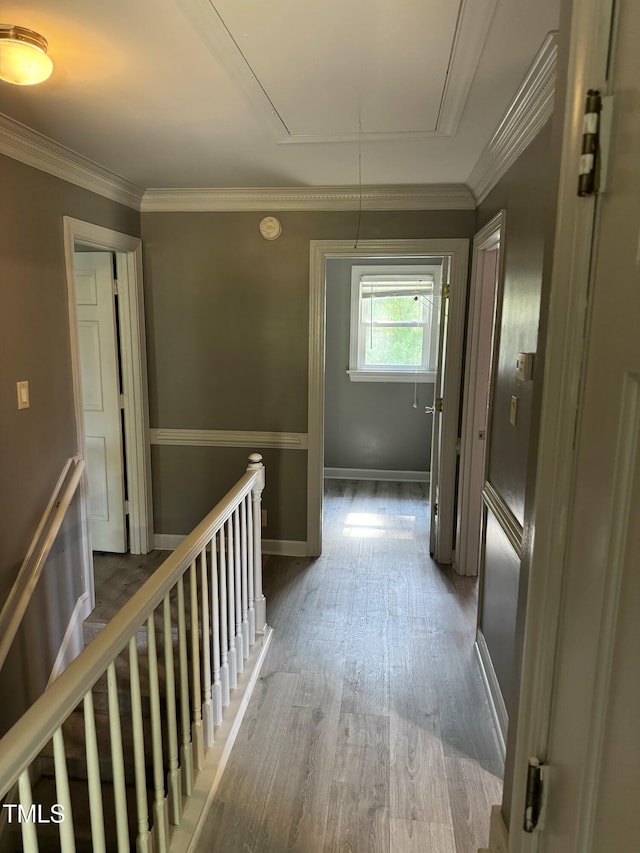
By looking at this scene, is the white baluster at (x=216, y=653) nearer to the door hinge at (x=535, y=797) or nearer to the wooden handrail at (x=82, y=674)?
the wooden handrail at (x=82, y=674)

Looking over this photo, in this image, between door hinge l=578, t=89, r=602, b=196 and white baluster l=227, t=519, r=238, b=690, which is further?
white baluster l=227, t=519, r=238, b=690

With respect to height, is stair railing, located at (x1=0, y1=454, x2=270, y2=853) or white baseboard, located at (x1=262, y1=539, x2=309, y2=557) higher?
stair railing, located at (x1=0, y1=454, x2=270, y2=853)

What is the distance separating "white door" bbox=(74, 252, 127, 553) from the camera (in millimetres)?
3430

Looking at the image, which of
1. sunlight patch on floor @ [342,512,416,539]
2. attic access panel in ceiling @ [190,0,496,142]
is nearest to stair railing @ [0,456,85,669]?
attic access panel in ceiling @ [190,0,496,142]

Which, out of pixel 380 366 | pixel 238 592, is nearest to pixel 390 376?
pixel 380 366

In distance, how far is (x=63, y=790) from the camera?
0.97 meters

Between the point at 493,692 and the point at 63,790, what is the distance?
5.86ft

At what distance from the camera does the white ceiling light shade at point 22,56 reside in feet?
5.00

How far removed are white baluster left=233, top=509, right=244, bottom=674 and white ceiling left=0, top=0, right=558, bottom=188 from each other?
5.32 ft

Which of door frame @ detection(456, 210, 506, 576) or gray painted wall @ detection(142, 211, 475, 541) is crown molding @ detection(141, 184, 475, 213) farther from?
door frame @ detection(456, 210, 506, 576)

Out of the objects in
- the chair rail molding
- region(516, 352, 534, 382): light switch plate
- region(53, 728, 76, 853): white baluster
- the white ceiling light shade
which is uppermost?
the white ceiling light shade

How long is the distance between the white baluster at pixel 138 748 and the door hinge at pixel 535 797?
2.82ft

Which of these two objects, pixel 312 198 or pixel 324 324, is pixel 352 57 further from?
pixel 324 324

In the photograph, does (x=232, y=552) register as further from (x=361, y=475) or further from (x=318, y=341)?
(x=361, y=475)
